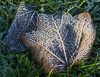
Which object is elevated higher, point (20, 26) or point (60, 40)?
point (20, 26)

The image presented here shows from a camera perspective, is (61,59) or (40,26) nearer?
(61,59)

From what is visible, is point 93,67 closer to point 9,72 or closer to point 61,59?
point 61,59

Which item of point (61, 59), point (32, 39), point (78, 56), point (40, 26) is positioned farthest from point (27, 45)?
point (78, 56)
